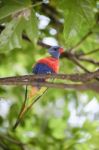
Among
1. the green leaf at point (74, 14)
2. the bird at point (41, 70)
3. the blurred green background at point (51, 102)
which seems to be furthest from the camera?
the blurred green background at point (51, 102)

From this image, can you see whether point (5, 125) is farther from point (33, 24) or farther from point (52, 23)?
point (33, 24)

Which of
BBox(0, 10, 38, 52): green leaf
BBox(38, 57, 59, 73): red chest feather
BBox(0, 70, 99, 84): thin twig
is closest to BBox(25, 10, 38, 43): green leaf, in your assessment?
BBox(0, 10, 38, 52): green leaf

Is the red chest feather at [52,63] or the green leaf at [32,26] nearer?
the red chest feather at [52,63]

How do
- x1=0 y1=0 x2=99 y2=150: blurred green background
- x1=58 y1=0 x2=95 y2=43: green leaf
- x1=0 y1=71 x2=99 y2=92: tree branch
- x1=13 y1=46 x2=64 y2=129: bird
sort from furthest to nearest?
x1=0 y1=0 x2=99 y2=150: blurred green background → x1=58 y1=0 x2=95 y2=43: green leaf → x1=13 y1=46 x2=64 y2=129: bird → x1=0 y1=71 x2=99 y2=92: tree branch

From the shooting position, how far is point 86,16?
89cm

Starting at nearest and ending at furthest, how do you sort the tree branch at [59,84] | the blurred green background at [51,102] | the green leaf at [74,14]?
1. the tree branch at [59,84]
2. the green leaf at [74,14]
3. the blurred green background at [51,102]

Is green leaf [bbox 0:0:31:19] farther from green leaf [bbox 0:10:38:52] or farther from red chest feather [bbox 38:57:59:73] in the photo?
red chest feather [bbox 38:57:59:73]

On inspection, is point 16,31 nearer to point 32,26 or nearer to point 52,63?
point 32,26

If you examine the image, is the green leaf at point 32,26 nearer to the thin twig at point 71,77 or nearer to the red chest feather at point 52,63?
A: the red chest feather at point 52,63

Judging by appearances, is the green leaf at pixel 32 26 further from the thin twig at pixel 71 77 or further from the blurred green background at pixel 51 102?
the thin twig at pixel 71 77

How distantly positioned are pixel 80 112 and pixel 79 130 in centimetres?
19

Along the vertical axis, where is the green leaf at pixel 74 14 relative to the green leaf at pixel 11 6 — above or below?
below

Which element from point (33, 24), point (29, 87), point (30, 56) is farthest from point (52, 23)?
point (29, 87)

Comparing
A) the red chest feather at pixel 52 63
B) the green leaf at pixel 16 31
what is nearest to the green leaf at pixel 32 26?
the green leaf at pixel 16 31
